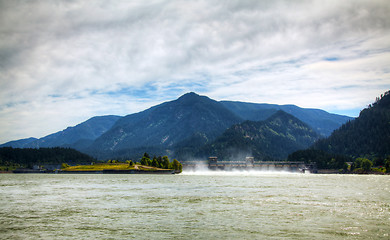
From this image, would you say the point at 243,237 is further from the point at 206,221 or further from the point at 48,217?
the point at 48,217

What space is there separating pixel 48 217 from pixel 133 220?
48.3 ft

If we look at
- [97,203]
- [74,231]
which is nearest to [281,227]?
[74,231]

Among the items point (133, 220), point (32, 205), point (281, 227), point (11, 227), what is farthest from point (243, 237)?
point (32, 205)

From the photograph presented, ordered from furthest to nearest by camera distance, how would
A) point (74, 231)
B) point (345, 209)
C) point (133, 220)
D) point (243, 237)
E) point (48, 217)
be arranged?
1. point (345, 209)
2. point (48, 217)
3. point (133, 220)
4. point (74, 231)
5. point (243, 237)

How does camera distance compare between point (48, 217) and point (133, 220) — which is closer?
point (133, 220)

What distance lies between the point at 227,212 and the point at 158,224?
15527 mm

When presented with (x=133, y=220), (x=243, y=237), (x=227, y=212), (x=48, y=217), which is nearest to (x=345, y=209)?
(x=227, y=212)

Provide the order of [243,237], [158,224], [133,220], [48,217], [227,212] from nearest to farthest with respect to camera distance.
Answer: [243,237]
[158,224]
[133,220]
[48,217]
[227,212]

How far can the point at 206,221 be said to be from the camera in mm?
54062

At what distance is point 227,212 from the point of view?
62.9m

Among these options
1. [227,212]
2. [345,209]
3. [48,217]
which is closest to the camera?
[48,217]

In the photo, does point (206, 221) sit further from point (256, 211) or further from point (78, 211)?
point (78, 211)

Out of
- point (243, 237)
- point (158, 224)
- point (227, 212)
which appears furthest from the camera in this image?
point (227, 212)

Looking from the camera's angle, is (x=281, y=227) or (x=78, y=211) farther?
(x=78, y=211)
